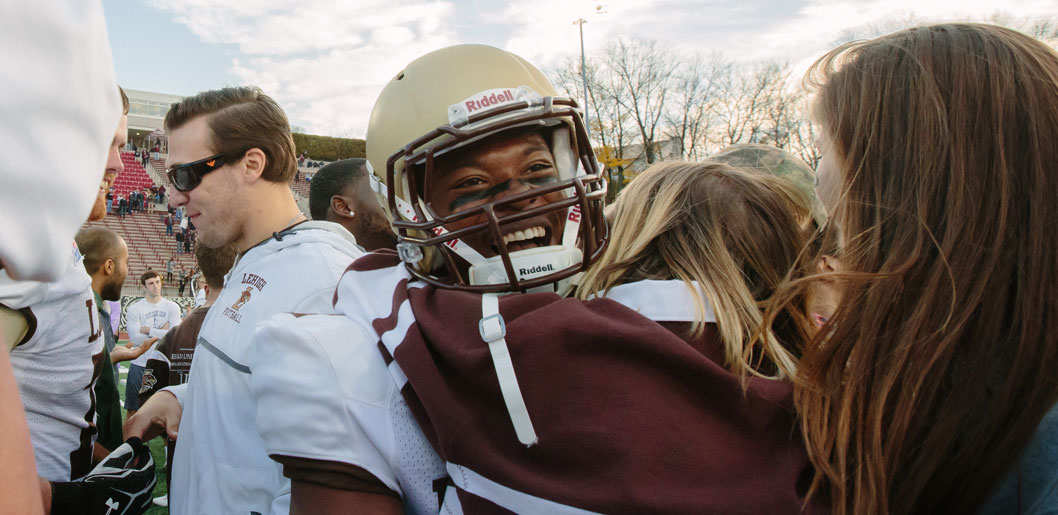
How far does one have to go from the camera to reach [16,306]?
180 centimetres

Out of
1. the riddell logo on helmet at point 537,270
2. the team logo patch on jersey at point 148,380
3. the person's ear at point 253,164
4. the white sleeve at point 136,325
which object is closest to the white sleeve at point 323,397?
the riddell logo on helmet at point 537,270

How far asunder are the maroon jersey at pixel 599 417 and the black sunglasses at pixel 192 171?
236cm

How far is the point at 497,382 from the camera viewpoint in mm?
1115

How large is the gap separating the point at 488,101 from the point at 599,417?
0.92 m

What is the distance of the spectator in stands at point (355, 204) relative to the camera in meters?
4.78

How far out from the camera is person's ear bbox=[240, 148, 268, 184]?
314 centimetres

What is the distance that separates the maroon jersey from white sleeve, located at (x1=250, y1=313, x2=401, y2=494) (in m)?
0.09

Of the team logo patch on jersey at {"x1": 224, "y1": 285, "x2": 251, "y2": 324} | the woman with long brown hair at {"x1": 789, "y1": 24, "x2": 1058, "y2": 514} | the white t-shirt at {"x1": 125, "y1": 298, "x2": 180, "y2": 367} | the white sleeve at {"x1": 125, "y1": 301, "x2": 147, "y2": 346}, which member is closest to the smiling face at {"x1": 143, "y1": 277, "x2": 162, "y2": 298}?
the white t-shirt at {"x1": 125, "y1": 298, "x2": 180, "y2": 367}

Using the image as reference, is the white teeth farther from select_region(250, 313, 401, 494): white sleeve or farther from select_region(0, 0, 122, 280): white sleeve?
select_region(0, 0, 122, 280): white sleeve

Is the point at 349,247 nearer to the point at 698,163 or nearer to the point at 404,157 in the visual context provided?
the point at 404,157

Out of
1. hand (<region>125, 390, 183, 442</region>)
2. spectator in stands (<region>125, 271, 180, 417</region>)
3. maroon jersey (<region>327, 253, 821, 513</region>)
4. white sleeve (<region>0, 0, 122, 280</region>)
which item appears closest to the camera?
white sleeve (<region>0, 0, 122, 280</region>)

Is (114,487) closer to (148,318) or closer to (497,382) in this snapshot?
(497,382)

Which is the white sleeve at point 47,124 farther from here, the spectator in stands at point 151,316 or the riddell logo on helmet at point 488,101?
the spectator in stands at point 151,316

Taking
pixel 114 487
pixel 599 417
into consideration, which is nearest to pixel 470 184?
pixel 599 417
